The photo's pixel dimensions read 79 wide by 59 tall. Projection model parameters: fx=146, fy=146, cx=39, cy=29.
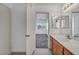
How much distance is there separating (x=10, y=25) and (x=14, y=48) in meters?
0.85

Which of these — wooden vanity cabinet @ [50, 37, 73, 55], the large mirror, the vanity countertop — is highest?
the large mirror

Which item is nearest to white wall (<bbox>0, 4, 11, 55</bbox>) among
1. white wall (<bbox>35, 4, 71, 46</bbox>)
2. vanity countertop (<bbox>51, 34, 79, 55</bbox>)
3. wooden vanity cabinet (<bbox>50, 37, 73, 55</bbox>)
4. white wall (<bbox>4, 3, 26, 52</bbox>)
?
white wall (<bbox>4, 3, 26, 52</bbox>)


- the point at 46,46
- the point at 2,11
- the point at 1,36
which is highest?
the point at 2,11

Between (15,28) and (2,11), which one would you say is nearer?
(2,11)

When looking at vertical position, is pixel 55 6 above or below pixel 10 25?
above

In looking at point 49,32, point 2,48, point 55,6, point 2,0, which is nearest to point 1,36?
point 2,48

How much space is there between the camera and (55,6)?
5.93 metres

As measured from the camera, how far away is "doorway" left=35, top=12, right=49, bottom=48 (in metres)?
6.16

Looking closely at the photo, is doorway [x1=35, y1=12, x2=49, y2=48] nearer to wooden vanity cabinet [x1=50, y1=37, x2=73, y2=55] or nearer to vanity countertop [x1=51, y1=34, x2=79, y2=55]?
wooden vanity cabinet [x1=50, y1=37, x2=73, y2=55]

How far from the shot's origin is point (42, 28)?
20.5ft

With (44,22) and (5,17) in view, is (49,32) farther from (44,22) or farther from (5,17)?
(5,17)

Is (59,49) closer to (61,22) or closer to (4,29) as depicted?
(4,29)
